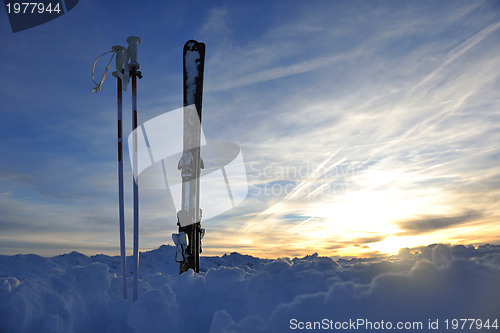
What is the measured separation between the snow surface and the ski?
1.62 m

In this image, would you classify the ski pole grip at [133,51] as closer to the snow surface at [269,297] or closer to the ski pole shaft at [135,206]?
the ski pole shaft at [135,206]

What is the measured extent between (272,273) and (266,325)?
1922 millimetres

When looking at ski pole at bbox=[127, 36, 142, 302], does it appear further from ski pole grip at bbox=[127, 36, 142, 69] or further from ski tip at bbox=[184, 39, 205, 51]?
ski tip at bbox=[184, 39, 205, 51]

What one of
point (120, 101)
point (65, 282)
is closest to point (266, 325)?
point (65, 282)

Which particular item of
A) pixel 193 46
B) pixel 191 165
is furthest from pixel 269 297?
pixel 193 46

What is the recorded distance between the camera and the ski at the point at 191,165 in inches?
352

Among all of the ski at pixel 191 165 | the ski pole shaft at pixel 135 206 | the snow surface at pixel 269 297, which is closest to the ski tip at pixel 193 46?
the ski at pixel 191 165

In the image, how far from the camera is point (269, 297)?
507 centimetres

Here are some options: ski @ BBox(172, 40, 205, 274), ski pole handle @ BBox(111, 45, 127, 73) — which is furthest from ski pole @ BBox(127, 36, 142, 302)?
ski @ BBox(172, 40, 205, 274)

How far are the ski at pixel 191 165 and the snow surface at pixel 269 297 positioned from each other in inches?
63.9

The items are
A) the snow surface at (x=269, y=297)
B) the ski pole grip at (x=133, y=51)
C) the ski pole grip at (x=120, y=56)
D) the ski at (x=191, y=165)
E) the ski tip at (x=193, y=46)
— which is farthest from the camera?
the ski tip at (x=193, y=46)

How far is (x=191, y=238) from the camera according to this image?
8.98 meters

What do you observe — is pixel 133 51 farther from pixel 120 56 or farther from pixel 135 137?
pixel 135 137

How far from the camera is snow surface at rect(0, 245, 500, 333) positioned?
3.46 m
